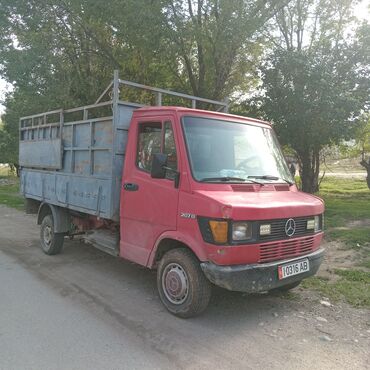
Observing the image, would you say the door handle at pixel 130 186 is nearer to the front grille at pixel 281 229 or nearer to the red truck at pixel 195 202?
the red truck at pixel 195 202

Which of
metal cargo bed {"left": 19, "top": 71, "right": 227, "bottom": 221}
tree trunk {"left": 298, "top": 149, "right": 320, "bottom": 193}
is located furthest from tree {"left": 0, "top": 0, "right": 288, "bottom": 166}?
tree trunk {"left": 298, "top": 149, "right": 320, "bottom": 193}

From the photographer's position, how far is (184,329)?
4.50 meters

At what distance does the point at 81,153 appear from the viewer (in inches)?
269

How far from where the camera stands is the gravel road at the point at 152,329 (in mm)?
3805

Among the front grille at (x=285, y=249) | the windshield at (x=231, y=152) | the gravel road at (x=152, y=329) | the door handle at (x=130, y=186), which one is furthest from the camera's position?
the door handle at (x=130, y=186)

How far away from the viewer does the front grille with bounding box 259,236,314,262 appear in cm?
459

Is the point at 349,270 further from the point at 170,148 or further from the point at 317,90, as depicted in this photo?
the point at 317,90

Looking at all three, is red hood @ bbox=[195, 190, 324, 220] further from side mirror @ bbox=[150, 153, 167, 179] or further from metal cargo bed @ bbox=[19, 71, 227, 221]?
metal cargo bed @ bbox=[19, 71, 227, 221]

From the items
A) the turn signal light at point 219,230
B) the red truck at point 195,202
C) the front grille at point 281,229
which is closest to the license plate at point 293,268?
the red truck at point 195,202

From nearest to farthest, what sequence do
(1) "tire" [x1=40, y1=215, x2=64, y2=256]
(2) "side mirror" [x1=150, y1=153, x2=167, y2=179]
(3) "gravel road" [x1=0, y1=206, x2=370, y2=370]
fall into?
1. (3) "gravel road" [x1=0, y1=206, x2=370, y2=370]
2. (2) "side mirror" [x1=150, y1=153, x2=167, y2=179]
3. (1) "tire" [x1=40, y1=215, x2=64, y2=256]

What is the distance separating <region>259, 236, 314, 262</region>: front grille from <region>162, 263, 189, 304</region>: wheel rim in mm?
920

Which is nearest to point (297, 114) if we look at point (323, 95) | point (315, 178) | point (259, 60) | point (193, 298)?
point (323, 95)

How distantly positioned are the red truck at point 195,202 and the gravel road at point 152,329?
0.38 metres

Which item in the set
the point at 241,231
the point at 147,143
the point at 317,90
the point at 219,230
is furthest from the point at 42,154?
the point at 317,90
